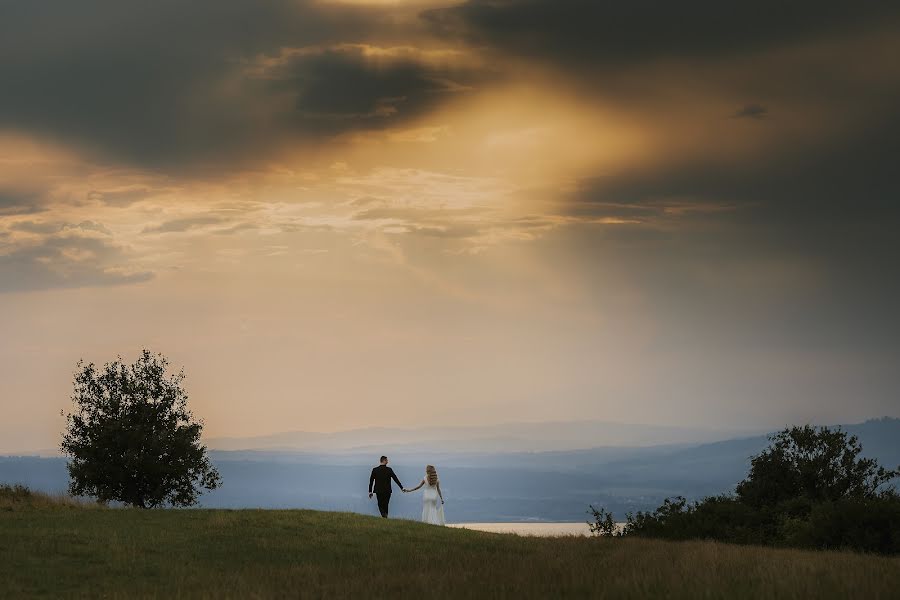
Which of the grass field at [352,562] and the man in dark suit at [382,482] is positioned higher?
the man in dark suit at [382,482]

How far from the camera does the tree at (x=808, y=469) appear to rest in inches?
1900

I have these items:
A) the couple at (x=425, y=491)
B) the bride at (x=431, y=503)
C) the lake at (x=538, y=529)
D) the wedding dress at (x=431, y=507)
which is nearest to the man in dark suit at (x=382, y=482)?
the couple at (x=425, y=491)

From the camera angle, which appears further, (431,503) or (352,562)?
(431,503)

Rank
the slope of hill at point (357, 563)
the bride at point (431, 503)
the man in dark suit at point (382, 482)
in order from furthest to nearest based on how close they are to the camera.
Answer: the bride at point (431, 503) → the man in dark suit at point (382, 482) → the slope of hill at point (357, 563)

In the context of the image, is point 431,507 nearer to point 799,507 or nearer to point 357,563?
point 799,507

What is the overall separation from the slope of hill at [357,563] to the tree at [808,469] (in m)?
16.2

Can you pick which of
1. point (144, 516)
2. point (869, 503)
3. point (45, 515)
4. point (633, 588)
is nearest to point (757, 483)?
point (869, 503)

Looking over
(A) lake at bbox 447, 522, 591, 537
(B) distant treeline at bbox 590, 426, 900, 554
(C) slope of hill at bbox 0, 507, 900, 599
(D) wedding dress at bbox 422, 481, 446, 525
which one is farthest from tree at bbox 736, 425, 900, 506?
(C) slope of hill at bbox 0, 507, 900, 599

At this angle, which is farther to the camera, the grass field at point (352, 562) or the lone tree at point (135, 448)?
the lone tree at point (135, 448)

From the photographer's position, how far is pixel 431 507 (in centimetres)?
4688

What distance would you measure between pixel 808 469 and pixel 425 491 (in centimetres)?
1848

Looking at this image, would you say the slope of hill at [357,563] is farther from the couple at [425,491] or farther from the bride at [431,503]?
the bride at [431,503]

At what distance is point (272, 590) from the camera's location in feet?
65.0

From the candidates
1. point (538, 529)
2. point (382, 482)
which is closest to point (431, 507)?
point (382, 482)
